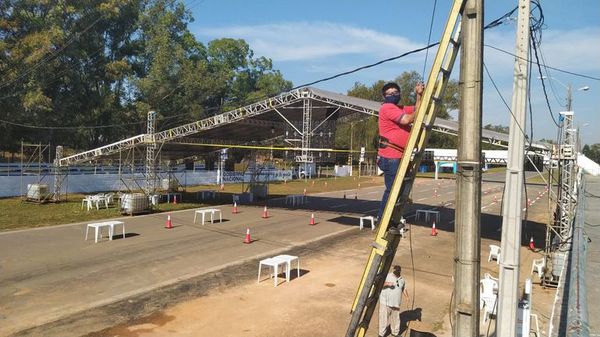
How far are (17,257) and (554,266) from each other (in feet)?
58.1

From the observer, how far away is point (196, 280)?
13797 mm

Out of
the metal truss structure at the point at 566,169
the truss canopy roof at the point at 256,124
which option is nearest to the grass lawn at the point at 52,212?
the truss canopy roof at the point at 256,124

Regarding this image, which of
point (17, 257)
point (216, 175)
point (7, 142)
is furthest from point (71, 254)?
point (216, 175)

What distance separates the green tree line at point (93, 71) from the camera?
37031mm

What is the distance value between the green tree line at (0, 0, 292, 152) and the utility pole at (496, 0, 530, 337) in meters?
38.4

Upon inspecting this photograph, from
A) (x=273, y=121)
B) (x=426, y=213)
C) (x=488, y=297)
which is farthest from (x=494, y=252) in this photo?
(x=273, y=121)

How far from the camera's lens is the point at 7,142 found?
3875 cm

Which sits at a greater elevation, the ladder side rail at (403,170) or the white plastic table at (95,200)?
the ladder side rail at (403,170)

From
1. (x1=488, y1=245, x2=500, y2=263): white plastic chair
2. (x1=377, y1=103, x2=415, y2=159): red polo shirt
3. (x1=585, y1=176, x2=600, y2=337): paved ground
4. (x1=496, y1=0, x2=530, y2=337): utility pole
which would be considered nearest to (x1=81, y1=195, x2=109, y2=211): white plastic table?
(x1=488, y1=245, x2=500, y2=263): white plastic chair

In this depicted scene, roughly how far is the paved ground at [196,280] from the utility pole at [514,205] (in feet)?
16.4

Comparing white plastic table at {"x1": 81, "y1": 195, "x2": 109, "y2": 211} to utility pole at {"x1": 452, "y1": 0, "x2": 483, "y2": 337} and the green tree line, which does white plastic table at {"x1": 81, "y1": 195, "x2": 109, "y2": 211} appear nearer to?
the green tree line

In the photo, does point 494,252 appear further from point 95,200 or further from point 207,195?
point 207,195

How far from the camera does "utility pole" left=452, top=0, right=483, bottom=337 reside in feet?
15.2

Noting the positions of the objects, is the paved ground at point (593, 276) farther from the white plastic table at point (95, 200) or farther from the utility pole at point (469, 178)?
the white plastic table at point (95, 200)
